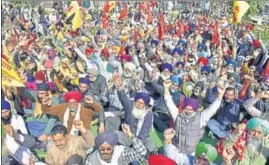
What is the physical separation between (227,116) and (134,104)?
1.82m

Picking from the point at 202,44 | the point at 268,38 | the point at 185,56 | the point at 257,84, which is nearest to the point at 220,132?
the point at 257,84

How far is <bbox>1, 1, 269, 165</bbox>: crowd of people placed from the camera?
4789 mm

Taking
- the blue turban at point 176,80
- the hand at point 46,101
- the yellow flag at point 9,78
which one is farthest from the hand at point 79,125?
the blue turban at point 176,80

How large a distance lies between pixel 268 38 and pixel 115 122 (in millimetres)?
10799

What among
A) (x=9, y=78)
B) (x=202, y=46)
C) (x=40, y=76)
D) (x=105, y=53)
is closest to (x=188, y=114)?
(x=9, y=78)

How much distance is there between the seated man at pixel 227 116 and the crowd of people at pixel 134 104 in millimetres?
15

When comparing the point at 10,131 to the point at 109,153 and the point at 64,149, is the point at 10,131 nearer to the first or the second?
the point at 64,149

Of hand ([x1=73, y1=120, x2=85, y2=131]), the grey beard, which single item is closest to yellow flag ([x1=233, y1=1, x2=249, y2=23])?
the grey beard

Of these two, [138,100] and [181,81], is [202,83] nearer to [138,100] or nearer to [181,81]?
[181,81]

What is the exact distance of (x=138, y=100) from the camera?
225 inches

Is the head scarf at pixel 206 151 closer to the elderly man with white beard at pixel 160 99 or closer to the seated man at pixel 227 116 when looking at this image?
the seated man at pixel 227 116

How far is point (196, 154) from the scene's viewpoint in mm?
4570

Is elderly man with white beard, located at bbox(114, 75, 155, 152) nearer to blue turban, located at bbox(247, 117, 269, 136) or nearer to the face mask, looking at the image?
the face mask

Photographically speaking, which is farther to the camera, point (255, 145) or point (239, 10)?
point (239, 10)
